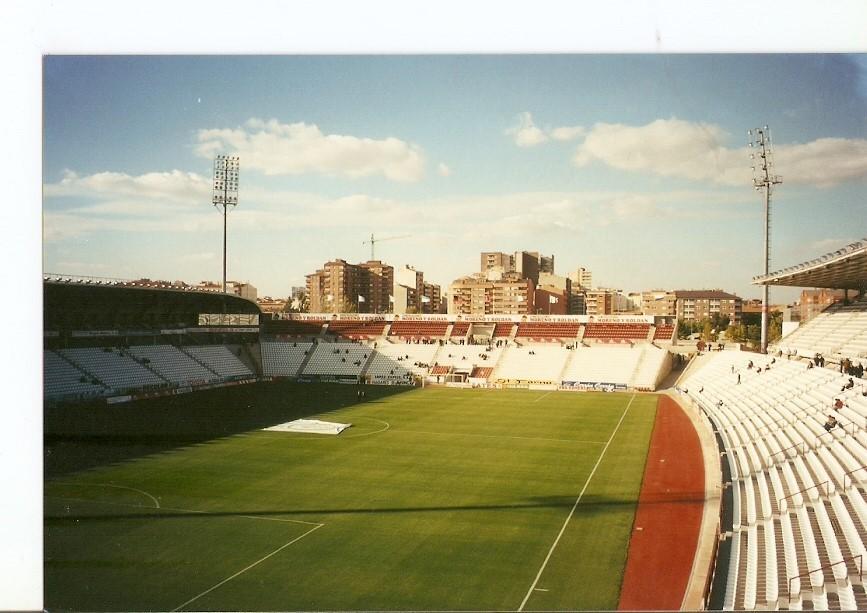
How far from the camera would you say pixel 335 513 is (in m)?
8.80

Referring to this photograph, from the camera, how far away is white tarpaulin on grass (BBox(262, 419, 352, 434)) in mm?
14742

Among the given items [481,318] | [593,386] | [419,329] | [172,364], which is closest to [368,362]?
[419,329]

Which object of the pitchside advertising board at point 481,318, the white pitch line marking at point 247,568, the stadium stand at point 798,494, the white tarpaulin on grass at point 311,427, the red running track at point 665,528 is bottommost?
the white tarpaulin on grass at point 311,427

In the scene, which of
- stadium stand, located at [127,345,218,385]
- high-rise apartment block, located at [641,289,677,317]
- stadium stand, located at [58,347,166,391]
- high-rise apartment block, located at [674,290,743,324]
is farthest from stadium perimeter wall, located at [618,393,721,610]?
high-rise apartment block, located at [674,290,743,324]

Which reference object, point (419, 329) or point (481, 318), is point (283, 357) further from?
point (481, 318)

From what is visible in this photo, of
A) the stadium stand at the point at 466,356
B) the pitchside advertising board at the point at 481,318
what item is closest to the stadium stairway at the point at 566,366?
the pitchside advertising board at the point at 481,318

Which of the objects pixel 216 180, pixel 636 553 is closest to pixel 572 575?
pixel 636 553

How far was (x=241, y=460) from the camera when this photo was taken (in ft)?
38.9

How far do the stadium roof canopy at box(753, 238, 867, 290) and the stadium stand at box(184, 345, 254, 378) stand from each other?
1891cm

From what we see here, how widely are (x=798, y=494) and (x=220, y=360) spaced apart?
21.4m

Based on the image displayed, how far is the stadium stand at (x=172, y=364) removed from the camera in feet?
68.0

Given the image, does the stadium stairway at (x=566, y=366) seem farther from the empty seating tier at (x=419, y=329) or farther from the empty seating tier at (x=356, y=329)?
the empty seating tier at (x=356, y=329)

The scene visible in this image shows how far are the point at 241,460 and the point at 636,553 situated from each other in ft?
25.0

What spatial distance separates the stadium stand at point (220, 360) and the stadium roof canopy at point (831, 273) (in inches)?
745
